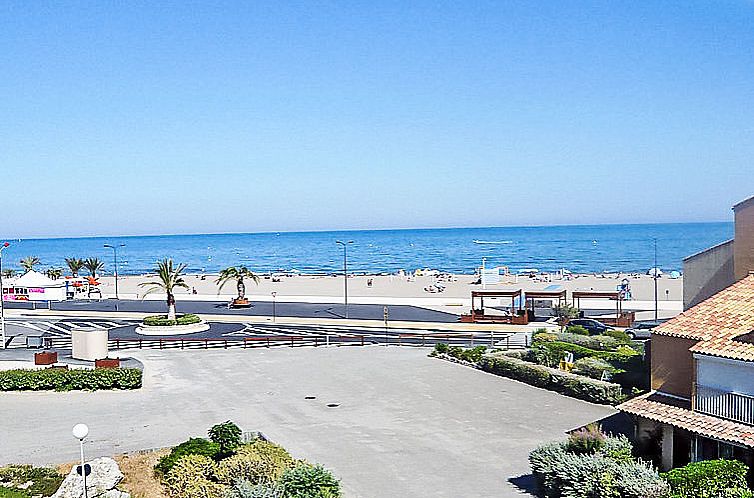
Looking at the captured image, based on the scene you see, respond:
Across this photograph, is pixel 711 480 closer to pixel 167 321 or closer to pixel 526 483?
pixel 526 483

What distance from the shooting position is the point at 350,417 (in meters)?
25.1

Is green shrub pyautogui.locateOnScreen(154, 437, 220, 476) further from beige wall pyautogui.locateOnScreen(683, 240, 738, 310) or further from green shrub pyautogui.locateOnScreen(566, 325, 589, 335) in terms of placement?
green shrub pyautogui.locateOnScreen(566, 325, 589, 335)

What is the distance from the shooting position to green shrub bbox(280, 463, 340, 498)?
52.1ft

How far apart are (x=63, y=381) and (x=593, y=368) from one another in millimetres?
19834

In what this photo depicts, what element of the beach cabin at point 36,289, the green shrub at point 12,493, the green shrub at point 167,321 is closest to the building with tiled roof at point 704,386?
the green shrub at point 12,493

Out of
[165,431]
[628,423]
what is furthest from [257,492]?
[628,423]

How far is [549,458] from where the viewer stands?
17500 millimetres

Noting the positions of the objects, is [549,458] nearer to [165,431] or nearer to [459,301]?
[165,431]

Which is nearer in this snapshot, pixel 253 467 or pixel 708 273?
pixel 253 467

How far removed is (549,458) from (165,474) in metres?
8.95

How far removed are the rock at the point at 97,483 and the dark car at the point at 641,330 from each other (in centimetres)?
2918

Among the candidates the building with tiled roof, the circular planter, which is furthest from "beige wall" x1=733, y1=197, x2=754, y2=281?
the circular planter

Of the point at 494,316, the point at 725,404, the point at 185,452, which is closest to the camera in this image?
the point at 725,404

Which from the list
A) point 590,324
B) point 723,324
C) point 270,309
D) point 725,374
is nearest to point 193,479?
point 725,374
